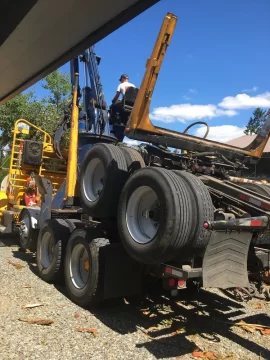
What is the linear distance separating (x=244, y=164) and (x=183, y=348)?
2.89m

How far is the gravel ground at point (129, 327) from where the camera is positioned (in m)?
3.93

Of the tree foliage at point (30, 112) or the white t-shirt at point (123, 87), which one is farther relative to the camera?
the tree foliage at point (30, 112)

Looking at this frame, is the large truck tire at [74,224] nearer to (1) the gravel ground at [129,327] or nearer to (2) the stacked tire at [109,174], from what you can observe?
(2) the stacked tire at [109,174]

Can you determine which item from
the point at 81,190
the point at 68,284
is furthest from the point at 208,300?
the point at 81,190

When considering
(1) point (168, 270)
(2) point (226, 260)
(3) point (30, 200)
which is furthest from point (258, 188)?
(3) point (30, 200)

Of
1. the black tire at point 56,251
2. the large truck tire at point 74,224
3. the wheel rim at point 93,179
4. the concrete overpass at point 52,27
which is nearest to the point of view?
the concrete overpass at point 52,27

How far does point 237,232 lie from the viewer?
4043mm

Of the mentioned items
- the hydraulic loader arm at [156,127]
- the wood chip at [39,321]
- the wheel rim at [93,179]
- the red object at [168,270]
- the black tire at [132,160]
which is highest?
the hydraulic loader arm at [156,127]

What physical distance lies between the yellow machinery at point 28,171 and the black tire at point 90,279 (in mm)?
4547

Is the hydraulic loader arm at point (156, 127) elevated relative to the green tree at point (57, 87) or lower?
lower

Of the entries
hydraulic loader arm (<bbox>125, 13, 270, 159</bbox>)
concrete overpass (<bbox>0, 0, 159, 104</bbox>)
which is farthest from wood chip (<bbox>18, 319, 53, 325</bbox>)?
concrete overpass (<bbox>0, 0, 159, 104</bbox>)

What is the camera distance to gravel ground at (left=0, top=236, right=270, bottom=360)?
3.93 metres

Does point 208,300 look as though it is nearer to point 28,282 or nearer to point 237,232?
point 237,232

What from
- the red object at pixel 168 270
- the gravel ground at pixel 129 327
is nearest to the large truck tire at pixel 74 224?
the gravel ground at pixel 129 327
